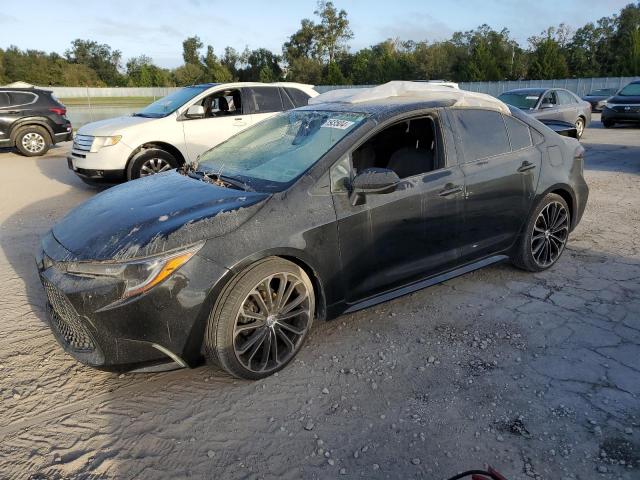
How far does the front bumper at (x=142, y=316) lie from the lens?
2688 millimetres

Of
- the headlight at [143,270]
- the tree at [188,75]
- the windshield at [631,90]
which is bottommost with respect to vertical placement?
the windshield at [631,90]

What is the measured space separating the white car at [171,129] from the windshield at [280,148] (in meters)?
4.12

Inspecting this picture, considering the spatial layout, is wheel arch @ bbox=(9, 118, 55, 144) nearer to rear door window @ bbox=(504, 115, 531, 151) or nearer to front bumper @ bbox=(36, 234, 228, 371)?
front bumper @ bbox=(36, 234, 228, 371)

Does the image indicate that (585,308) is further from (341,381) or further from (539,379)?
(341,381)

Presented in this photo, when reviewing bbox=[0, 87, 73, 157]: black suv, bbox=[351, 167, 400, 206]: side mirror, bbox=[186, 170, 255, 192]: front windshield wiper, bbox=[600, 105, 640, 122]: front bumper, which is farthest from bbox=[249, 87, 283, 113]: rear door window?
bbox=[600, 105, 640, 122]: front bumper

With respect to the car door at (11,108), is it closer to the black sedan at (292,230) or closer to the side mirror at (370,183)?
the black sedan at (292,230)

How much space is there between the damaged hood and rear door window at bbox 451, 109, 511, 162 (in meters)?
1.73

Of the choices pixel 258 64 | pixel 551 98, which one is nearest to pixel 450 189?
pixel 551 98

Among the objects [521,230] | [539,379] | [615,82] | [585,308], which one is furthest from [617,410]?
[615,82]

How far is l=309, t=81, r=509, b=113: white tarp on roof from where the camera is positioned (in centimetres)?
400

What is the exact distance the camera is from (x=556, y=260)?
4.77 m

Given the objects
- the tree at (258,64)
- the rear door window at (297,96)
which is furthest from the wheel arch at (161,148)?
the tree at (258,64)

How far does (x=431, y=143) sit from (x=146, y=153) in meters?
5.46

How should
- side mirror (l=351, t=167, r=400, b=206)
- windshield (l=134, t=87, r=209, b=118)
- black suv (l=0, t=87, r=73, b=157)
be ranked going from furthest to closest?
black suv (l=0, t=87, r=73, b=157) → windshield (l=134, t=87, r=209, b=118) → side mirror (l=351, t=167, r=400, b=206)
